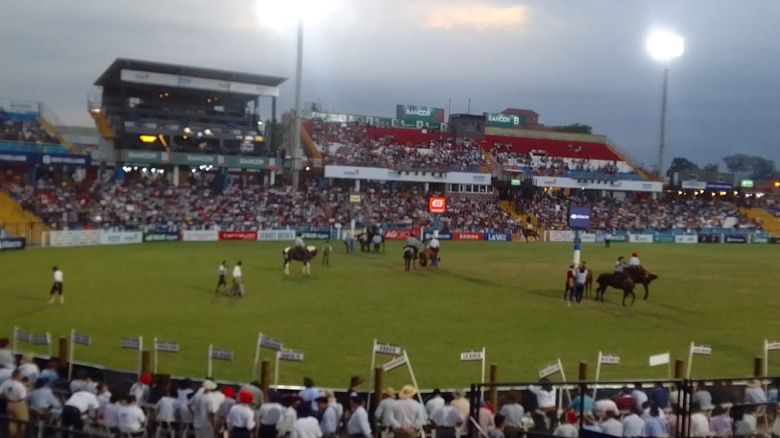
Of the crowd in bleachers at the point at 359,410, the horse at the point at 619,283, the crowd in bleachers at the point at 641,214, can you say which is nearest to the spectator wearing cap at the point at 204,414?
the crowd in bleachers at the point at 359,410

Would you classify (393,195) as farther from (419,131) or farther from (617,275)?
(617,275)

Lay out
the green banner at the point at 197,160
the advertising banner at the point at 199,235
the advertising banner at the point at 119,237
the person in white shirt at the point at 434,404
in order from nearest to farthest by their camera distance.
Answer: the person in white shirt at the point at 434,404 < the advertising banner at the point at 119,237 < the advertising banner at the point at 199,235 < the green banner at the point at 197,160

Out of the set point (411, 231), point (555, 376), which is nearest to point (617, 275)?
point (555, 376)

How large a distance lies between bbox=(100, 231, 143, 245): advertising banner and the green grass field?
8319mm

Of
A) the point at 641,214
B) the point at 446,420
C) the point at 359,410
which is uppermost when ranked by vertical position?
the point at 641,214

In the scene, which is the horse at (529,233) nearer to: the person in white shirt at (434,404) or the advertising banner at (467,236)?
the advertising banner at (467,236)

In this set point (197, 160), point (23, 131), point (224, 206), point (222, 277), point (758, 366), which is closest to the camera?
point (758, 366)

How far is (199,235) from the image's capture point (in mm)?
50406

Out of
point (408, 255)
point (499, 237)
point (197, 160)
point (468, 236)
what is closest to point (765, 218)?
point (499, 237)

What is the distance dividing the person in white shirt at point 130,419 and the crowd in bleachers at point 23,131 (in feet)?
150

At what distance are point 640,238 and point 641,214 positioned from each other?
747 cm

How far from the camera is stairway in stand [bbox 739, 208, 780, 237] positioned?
7386 centimetres

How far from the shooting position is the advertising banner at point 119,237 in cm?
4616

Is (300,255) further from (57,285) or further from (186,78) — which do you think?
(186,78)
